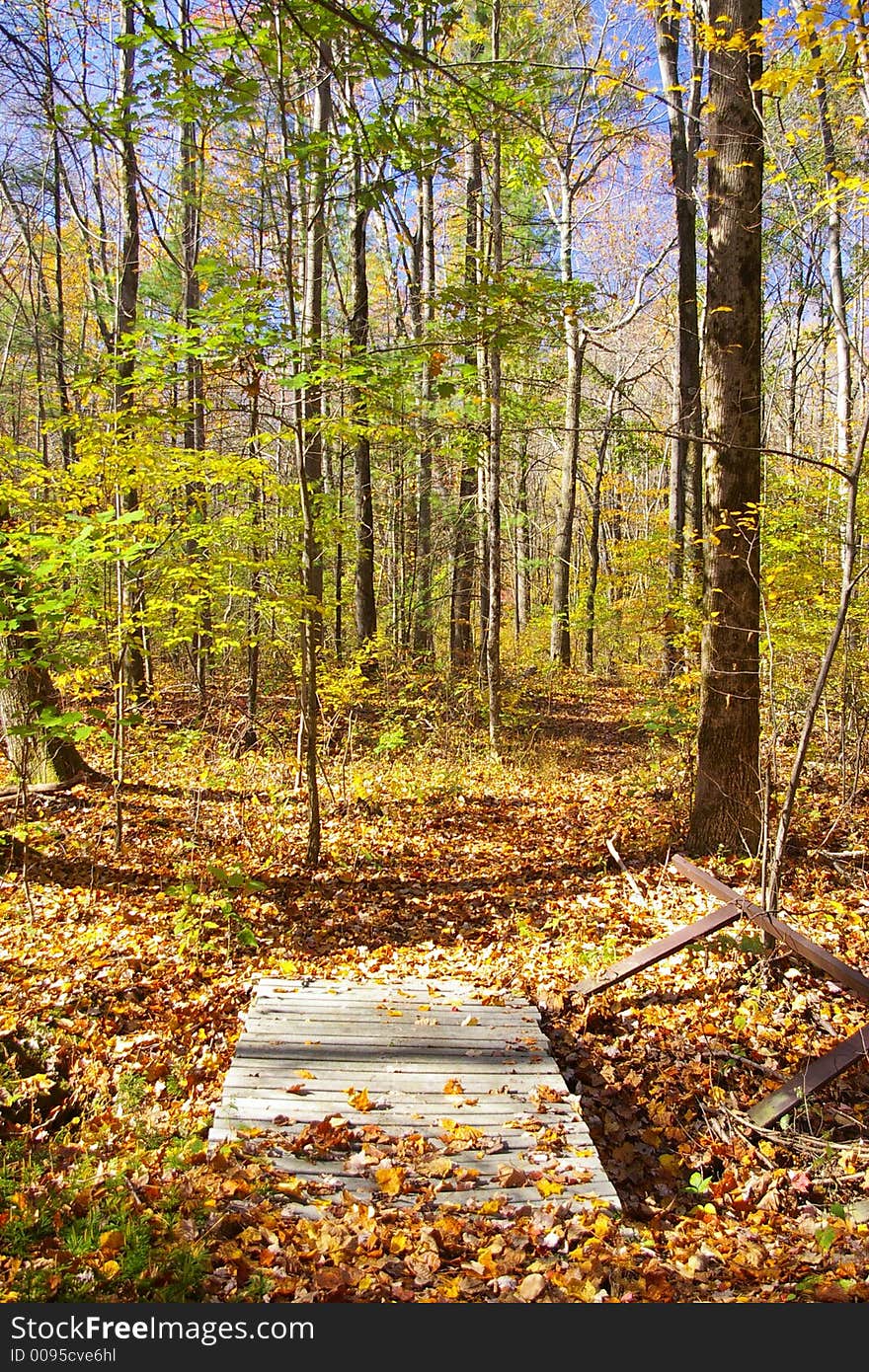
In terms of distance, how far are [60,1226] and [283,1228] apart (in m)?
0.82

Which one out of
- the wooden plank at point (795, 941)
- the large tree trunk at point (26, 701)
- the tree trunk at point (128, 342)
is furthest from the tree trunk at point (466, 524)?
the wooden plank at point (795, 941)

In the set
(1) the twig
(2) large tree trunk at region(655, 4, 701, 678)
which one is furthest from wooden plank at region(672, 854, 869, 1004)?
(2) large tree trunk at region(655, 4, 701, 678)

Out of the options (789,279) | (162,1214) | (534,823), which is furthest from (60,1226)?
(789,279)

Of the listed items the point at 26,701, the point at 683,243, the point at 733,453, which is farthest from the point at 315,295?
the point at 683,243

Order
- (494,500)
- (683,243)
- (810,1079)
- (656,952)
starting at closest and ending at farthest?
1. (810,1079)
2. (656,952)
3. (494,500)
4. (683,243)

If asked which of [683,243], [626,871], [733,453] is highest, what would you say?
[683,243]

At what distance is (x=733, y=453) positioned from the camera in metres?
6.14

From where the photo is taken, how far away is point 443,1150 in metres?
3.57

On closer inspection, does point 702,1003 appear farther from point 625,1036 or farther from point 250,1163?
point 250,1163

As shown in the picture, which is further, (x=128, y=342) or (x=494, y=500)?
(x=494, y=500)

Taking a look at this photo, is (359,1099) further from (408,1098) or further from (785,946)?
(785,946)

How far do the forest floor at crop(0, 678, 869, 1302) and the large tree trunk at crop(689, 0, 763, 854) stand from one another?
72 centimetres

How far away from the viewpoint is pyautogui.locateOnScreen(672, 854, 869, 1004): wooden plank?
434cm

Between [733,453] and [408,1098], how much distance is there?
5186 millimetres
